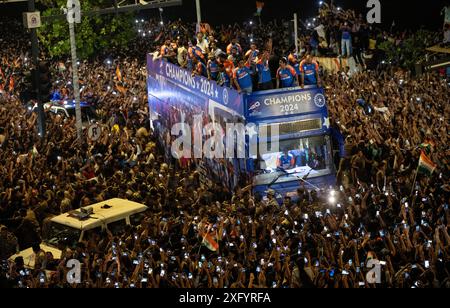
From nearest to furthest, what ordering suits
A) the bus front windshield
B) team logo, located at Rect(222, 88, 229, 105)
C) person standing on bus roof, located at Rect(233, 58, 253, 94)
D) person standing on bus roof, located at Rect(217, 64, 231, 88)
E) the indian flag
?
the indian flag → the bus front windshield → person standing on bus roof, located at Rect(233, 58, 253, 94) → team logo, located at Rect(222, 88, 229, 105) → person standing on bus roof, located at Rect(217, 64, 231, 88)

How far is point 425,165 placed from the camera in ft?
51.4

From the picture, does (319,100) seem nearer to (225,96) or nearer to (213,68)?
(225,96)

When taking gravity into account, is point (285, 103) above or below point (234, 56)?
below

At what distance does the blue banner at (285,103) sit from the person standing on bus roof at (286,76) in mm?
451

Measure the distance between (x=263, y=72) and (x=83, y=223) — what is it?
5.16 m

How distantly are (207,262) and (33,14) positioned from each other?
10264mm

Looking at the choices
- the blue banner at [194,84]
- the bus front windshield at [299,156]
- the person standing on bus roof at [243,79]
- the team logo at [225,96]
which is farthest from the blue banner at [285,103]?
the team logo at [225,96]

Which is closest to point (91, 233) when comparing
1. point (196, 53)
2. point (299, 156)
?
point (299, 156)

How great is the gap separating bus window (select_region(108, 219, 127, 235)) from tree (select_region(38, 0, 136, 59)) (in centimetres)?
1981

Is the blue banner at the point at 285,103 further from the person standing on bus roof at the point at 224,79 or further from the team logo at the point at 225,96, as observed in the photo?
the person standing on bus roof at the point at 224,79

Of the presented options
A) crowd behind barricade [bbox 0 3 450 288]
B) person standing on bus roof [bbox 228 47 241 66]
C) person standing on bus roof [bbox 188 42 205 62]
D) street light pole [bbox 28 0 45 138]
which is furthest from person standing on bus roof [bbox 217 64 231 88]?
street light pole [bbox 28 0 45 138]

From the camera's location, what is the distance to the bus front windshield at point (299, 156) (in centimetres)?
1684

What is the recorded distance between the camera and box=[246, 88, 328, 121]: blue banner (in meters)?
16.7

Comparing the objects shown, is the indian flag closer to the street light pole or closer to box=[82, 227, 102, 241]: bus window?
box=[82, 227, 102, 241]: bus window
